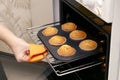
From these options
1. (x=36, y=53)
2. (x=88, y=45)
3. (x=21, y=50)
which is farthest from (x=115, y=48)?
(x=21, y=50)

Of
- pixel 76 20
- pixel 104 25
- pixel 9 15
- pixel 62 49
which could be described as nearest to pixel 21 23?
pixel 9 15

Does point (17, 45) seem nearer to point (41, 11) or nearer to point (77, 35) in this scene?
point (77, 35)

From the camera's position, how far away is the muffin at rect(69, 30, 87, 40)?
0.87m

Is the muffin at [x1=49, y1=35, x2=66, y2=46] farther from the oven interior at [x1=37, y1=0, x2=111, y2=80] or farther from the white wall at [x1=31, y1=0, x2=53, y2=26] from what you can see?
the white wall at [x1=31, y1=0, x2=53, y2=26]

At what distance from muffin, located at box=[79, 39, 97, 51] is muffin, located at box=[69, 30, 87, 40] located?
0.15 ft

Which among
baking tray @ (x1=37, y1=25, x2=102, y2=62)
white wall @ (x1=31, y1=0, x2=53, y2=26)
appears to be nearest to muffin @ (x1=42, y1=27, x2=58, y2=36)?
baking tray @ (x1=37, y1=25, x2=102, y2=62)

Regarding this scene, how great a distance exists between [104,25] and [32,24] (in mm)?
801

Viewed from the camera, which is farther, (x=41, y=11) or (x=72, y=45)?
(x=41, y=11)

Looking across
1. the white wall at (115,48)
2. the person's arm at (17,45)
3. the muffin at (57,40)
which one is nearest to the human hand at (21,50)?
the person's arm at (17,45)

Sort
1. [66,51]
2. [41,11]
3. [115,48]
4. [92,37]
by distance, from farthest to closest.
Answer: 1. [41,11]
2. [92,37]
3. [66,51]
4. [115,48]

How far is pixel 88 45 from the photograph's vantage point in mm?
803

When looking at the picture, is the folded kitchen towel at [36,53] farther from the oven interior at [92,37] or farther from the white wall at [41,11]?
the white wall at [41,11]

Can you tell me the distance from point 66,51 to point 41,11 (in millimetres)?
627

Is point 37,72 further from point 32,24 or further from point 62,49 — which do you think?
point 62,49
